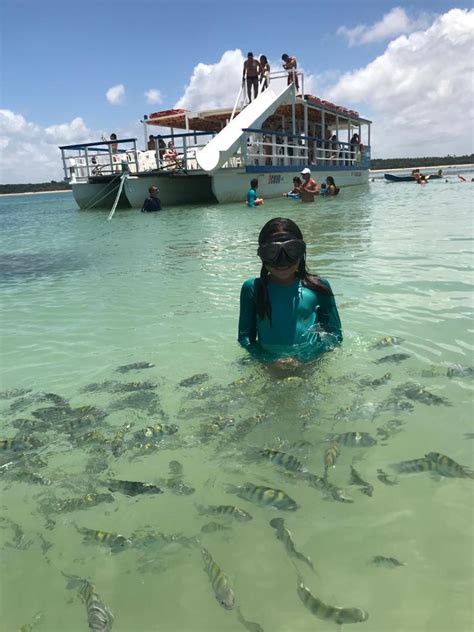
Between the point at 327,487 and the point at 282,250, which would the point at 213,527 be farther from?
the point at 282,250

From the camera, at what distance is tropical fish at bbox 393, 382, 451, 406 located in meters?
3.60

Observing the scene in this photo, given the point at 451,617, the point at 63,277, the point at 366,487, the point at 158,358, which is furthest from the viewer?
the point at 63,277

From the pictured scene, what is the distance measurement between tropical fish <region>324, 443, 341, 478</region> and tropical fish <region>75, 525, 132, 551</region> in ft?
3.85

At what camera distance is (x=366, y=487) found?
107 inches

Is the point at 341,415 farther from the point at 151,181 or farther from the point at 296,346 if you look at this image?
the point at 151,181

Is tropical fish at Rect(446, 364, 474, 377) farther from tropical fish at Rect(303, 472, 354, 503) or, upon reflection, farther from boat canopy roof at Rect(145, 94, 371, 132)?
boat canopy roof at Rect(145, 94, 371, 132)

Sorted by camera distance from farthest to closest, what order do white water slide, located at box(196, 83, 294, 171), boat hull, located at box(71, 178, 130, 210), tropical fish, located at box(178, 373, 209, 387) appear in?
boat hull, located at box(71, 178, 130, 210)
white water slide, located at box(196, 83, 294, 171)
tropical fish, located at box(178, 373, 209, 387)

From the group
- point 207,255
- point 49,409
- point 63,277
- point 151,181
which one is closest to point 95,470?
point 49,409

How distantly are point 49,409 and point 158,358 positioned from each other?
130cm

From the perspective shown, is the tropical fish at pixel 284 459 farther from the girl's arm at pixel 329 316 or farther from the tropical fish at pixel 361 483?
the girl's arm at pixel 329 316

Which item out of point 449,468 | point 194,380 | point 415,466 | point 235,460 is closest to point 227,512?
point 235,460

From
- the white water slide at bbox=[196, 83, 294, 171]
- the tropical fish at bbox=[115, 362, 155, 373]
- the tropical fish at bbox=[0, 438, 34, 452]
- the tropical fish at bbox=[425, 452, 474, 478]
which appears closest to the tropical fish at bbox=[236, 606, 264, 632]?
the tropical fish at bbox=[425, 452, 474, 478]

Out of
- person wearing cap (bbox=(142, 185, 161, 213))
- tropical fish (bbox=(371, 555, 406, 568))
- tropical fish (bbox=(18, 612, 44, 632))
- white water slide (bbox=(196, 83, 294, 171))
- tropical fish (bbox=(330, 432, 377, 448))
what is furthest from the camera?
person wearing cap (bbox=(142, 185, 161, 213))

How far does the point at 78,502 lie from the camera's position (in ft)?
9.14
